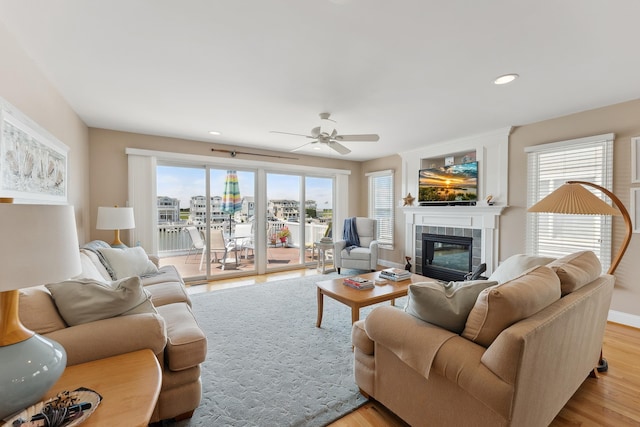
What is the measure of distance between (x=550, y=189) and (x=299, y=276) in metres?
3.89

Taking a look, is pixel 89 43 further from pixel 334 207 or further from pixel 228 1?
pixel 334 207

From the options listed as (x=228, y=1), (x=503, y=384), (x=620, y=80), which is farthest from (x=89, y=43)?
(x=620, y=80)

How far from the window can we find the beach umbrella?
2.90 metres

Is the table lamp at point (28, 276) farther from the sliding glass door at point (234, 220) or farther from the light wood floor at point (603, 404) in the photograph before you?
the sliding glass door at point (234, 220)

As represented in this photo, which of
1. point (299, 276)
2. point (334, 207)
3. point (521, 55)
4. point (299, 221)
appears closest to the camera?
point (521, 55)

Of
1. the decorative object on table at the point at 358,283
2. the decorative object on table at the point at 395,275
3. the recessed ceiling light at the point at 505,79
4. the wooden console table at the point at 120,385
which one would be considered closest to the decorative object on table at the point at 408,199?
the decorative object on table at the point at 395,275

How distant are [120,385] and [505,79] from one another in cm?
331

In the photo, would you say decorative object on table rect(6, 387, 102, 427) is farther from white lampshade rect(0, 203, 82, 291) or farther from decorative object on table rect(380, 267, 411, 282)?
decorative object on table rect(380, 267, 411, 282)

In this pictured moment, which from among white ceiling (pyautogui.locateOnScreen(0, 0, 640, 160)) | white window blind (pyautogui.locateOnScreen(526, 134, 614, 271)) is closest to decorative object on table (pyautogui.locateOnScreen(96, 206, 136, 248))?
white ceiling (pyautogui.locateOnScreen(0, 0, 640, 160))

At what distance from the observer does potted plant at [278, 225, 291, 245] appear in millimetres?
5622

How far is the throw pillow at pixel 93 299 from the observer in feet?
4.52

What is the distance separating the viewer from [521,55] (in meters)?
2.07

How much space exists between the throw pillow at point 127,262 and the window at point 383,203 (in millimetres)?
4297

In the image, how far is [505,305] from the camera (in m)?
1.23
